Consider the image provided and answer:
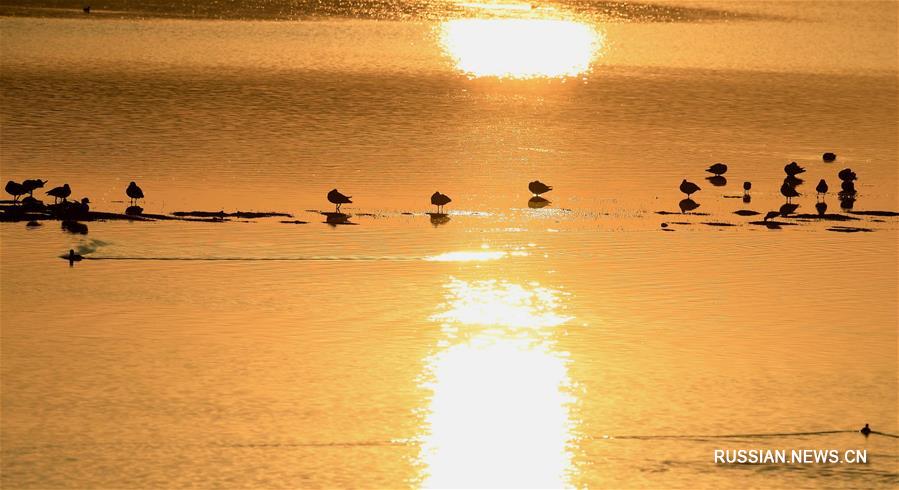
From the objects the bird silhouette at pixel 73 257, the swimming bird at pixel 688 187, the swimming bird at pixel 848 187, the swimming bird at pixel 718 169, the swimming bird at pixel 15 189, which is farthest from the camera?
the swimming bird at pixel 718 169

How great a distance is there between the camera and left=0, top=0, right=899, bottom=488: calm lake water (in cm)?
1856

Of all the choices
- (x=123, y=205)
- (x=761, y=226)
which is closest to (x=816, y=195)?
(x=761, y=226)

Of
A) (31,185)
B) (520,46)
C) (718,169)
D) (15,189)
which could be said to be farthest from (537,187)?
(520,46)

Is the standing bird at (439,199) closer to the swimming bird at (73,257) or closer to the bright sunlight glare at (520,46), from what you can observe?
the swimming bird at (73,257)

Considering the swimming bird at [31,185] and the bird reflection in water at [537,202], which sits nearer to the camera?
the swimming bird at [31,185]

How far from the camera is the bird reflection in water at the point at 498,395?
18078mm

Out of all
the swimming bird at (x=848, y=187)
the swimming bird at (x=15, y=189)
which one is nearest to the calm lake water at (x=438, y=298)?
the swimming bird at (x=848, y=187)

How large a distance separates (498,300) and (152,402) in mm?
6737

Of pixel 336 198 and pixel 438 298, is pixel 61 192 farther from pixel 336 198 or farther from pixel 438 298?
pixel 438 298

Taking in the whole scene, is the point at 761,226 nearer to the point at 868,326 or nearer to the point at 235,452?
the point at 868,326

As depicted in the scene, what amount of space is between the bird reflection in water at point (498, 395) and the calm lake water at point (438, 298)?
0.05 m

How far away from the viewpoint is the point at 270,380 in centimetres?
2084

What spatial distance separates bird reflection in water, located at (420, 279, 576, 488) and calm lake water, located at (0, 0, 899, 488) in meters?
0.05

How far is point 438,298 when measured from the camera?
988 inches
